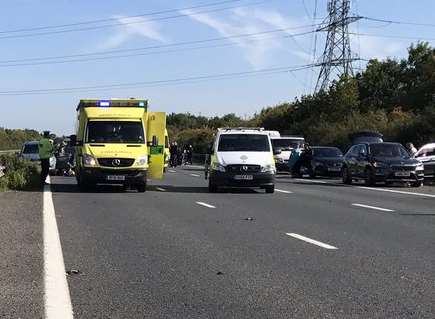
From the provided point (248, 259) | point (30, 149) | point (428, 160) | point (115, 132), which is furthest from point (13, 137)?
point (248, 259)

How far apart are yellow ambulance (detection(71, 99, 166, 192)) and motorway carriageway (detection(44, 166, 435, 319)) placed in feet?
13.1

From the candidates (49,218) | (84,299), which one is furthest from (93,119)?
(84,299)

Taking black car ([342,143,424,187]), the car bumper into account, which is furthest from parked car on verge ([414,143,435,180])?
the car bumper

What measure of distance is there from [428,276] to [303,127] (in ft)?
166

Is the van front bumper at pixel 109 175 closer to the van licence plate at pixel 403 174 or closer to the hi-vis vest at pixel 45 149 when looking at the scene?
the hi-vis vest at pixel 45 149

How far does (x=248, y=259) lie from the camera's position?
29.6 feet

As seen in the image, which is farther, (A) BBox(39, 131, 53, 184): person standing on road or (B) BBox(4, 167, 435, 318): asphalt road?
(A) BBox(39, 131, 53, 184): person standing on road

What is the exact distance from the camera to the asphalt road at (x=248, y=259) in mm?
6559

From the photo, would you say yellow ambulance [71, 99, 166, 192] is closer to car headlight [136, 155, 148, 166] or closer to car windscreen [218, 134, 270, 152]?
car headlight [136, 155, 148, 166]

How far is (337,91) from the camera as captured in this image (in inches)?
2153

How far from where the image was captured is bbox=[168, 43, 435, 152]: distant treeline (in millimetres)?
43344

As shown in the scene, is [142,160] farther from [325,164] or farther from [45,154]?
[325,164]

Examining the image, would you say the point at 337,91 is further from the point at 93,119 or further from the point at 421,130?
the point at 93,119

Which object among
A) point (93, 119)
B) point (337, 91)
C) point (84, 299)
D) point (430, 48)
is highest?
point (430, 48)
